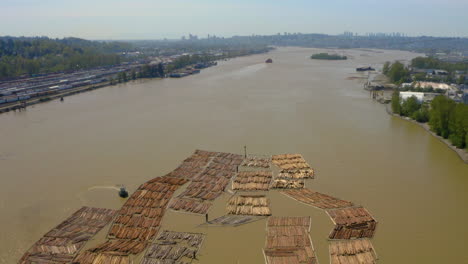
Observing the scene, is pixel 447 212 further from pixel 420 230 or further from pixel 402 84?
pixel 402 84

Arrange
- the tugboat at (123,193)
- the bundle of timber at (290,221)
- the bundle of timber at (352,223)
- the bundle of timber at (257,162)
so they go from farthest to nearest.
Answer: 1. the bundle of timber at (257,162)
2. the tugboat at (123,193)
3. the bundle of timber at (290,221)
4. the bundle of timber at (352,223)

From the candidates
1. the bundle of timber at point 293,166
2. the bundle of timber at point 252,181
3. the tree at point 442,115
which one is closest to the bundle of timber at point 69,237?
the bundle of timber at point 252,181

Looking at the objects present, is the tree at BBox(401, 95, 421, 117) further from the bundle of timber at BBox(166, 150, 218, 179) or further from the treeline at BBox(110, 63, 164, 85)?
the treeline at BBox(110, 63, 164, 85)

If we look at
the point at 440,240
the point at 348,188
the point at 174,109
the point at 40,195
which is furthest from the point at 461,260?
the point at 174,109

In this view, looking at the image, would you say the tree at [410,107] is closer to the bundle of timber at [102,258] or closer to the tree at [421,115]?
the tree at [421,115]

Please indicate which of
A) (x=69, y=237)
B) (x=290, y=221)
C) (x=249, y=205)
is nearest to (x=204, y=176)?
(x=249, y=205)

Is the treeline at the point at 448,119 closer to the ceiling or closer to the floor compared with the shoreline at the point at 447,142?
closer to the ceiling

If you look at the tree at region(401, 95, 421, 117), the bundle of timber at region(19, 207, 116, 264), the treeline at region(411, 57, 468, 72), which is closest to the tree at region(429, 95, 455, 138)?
the tree at region(401, 95, 421, 117)
